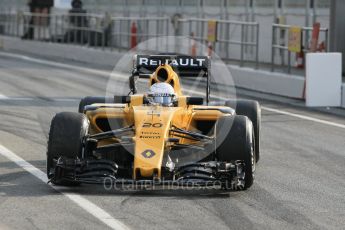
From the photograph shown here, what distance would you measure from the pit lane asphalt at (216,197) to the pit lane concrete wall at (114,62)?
6.90 metres

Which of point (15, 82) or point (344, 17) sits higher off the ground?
point (344, 17)

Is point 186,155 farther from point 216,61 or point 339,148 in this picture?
point 216,61

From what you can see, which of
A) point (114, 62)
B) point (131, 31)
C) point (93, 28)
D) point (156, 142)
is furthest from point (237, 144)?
point (93, 28)

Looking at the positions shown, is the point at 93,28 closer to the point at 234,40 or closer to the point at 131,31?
the point at 131,31

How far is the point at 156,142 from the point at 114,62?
999 inches

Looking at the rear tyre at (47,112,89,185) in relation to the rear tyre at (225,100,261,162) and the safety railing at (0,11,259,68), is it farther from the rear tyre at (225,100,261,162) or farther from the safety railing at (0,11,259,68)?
the safety railing at (0,11,259,68)

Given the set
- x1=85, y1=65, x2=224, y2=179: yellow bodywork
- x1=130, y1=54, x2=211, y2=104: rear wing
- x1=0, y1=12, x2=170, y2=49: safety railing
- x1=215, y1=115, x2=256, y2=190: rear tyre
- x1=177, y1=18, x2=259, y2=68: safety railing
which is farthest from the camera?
x1=0, y1=12, x2=170, y2=49: safety railing

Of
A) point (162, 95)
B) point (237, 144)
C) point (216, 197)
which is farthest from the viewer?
point (162, 95)

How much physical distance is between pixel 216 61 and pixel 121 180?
19489mm

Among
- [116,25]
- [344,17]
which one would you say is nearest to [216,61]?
[344,17]

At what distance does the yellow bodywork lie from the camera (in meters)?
11.3

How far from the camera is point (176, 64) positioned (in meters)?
14.3

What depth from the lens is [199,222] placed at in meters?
9.91

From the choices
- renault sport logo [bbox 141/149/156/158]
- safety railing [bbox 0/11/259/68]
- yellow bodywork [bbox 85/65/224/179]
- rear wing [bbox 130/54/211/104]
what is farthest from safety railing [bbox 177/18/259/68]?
renault sport logo [bbox 141/149/156/158]
